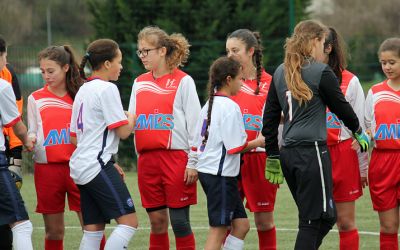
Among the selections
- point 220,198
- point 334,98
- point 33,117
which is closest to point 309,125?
point 334,98

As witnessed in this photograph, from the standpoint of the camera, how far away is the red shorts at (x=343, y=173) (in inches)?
293

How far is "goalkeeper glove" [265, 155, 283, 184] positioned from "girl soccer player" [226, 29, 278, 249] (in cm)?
75

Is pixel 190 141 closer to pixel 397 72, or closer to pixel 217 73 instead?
pixel 217 73

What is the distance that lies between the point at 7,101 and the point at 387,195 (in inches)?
124

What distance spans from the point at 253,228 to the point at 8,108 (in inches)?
167

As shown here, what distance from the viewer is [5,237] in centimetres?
720

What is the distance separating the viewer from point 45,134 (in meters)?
7.55

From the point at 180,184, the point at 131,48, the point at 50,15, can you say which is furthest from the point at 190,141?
the point at 50,15

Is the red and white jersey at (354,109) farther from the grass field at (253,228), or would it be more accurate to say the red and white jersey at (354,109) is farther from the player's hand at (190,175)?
the grass field at (253,228)

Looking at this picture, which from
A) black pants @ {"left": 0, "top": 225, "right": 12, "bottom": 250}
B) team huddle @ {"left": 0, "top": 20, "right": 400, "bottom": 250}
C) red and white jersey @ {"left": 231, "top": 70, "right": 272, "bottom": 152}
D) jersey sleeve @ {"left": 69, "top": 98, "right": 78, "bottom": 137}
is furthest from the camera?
red and white jersey @ {"left": 231, "top": 70, "right": 272, "bottom": 152}

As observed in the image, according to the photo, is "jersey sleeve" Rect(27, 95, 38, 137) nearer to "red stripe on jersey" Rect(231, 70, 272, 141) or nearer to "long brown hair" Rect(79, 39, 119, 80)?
"long brown hair" Rect(79, 39, 119, 80)

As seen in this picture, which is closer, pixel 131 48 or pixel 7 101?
pixel 7 101

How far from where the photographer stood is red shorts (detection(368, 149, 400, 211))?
7477 millimetres

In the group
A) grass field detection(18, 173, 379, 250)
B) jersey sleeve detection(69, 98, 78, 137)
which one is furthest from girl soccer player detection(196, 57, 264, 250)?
grass field detection(18, 173, 379, 250)
